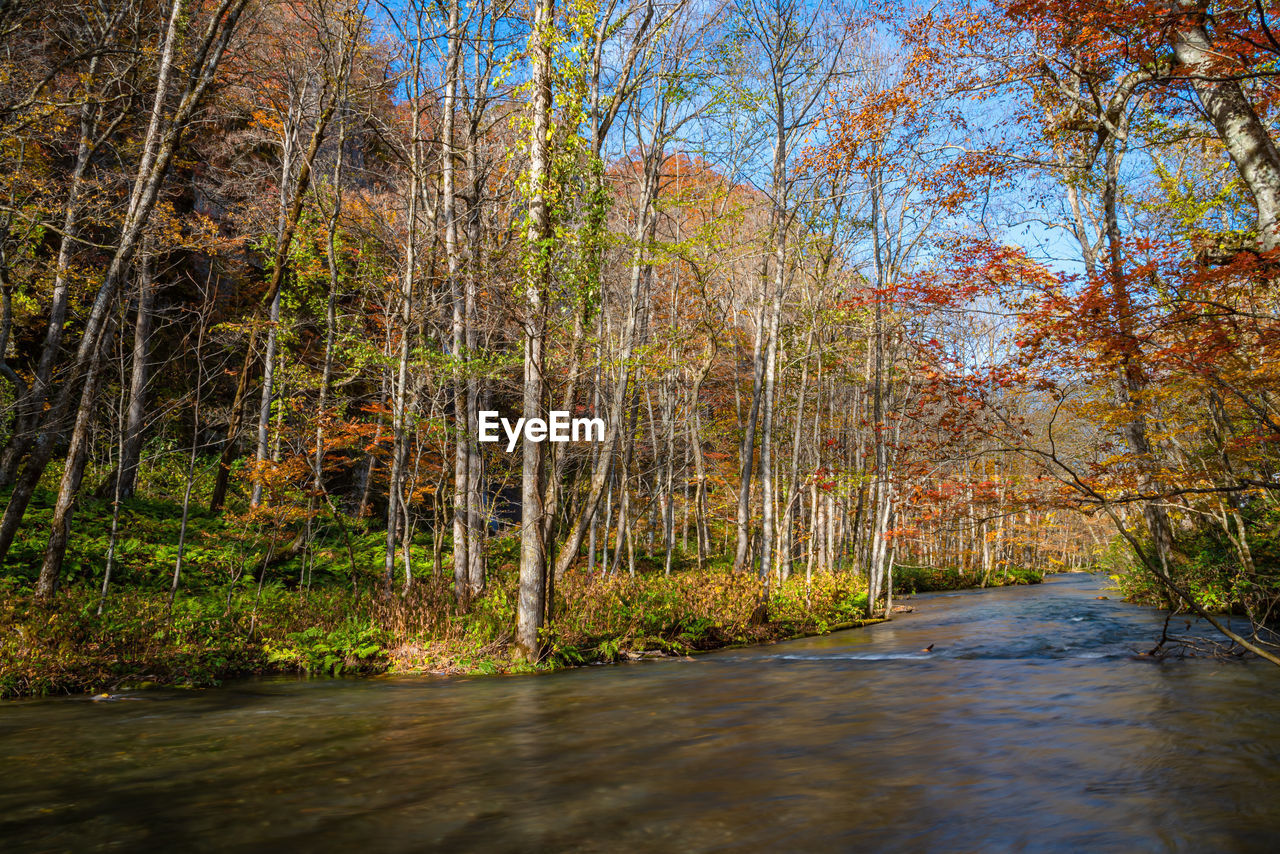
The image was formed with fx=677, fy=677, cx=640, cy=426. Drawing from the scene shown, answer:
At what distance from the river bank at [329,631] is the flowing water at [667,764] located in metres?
0.55

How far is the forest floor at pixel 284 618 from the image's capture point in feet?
27.3

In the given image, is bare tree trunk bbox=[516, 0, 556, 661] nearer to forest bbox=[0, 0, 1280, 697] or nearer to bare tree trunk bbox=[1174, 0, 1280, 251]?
forest bbox=[0, 0, 1280, 697]

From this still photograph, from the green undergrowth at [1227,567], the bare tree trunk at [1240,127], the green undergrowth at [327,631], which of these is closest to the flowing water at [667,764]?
the green undergrowth at [327,631]

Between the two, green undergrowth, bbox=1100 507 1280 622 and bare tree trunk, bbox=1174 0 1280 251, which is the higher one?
bare tree trunk, bbox=1174 0 1280 251

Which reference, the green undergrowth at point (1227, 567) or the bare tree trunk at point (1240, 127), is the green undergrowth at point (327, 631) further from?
Result: the bare tree trunk at point (1240, 127)

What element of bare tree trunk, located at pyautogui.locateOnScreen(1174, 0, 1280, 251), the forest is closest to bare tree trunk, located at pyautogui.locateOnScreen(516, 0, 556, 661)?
the forest

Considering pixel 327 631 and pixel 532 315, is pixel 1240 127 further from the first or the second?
pixel 327 631

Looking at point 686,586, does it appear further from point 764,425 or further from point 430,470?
point 430,470

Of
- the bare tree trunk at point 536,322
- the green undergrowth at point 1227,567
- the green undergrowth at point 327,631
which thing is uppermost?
the bare tree trunk at point 536,322

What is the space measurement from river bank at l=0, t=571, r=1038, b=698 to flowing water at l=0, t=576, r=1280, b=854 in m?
0.55

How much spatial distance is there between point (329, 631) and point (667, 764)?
21.9 feet

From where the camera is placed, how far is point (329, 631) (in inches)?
392

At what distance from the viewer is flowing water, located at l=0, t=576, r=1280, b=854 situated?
12.8 ft

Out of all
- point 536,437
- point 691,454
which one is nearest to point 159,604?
point 536,437
